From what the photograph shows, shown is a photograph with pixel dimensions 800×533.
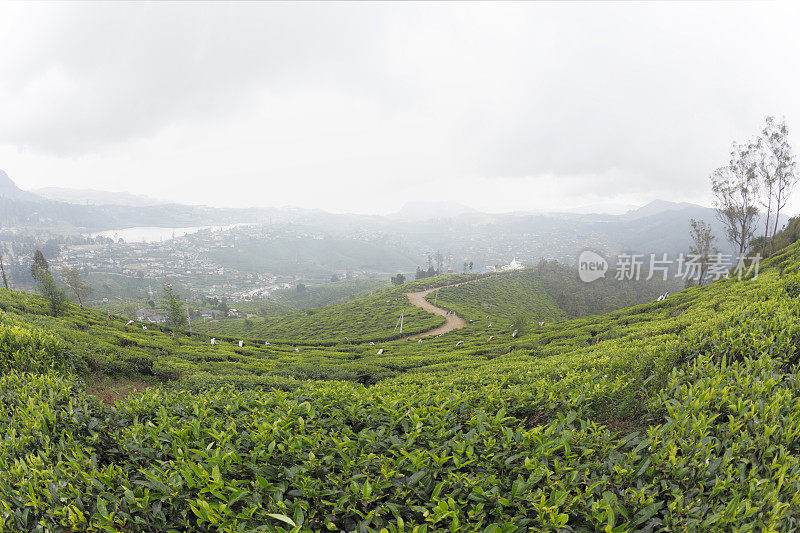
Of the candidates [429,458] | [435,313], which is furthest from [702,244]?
[429,458]

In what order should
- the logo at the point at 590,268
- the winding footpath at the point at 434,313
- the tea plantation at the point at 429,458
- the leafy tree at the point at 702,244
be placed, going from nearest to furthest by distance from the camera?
the tea plantation at the point at 429,458, the winding footpath at the point at 434,313, the leafy tree at the point at 702,244, the logo at the point at 590,268

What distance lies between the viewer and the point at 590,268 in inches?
2773

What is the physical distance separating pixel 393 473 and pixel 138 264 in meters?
190

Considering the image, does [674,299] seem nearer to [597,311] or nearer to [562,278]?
[597,311]

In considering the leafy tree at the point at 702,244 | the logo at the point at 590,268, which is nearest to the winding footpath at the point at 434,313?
the leafy tree at the point at 702,244

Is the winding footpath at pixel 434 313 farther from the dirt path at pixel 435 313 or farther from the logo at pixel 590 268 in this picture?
the logo at pixel 590 268

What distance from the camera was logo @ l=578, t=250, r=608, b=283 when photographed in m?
67.9

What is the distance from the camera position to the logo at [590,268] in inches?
2672

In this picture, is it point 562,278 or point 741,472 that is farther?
point 562,278

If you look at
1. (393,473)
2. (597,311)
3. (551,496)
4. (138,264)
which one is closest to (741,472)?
(551,496)

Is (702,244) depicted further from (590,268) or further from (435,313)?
(590,268)

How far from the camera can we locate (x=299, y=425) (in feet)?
10.1

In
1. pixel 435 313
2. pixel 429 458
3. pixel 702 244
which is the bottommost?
pixel 435 313

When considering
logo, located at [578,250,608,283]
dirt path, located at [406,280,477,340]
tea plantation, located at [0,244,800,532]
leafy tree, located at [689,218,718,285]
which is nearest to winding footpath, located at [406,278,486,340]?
dirt path, located at [406,280,477,340]
